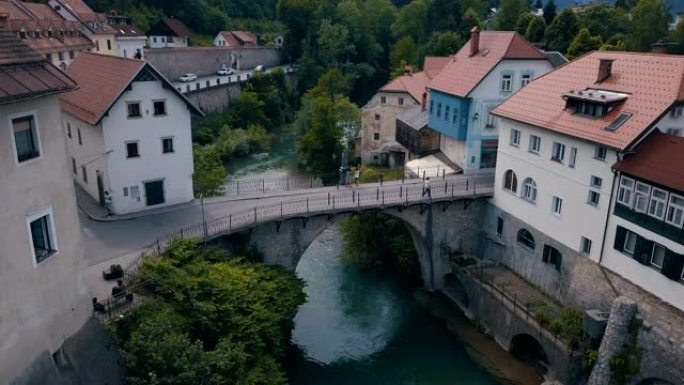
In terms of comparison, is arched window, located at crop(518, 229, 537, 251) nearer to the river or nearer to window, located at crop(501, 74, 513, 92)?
the river

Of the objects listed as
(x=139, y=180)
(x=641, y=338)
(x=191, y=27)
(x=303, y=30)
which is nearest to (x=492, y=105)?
(x=641, y=338)

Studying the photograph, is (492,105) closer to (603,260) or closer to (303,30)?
(603,260)

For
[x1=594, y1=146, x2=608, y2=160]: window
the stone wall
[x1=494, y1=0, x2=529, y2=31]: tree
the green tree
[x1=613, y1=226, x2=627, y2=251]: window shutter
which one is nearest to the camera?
[x1=613, y1=226, x2=627, y2=251]: window shutter

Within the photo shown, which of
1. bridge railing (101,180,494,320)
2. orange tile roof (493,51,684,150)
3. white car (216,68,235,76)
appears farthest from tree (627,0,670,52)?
white car (216,68,235,76)

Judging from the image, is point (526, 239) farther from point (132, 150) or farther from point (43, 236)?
point (43, 236)

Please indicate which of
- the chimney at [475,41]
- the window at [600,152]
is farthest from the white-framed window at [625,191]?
the chimney at [475,41]
